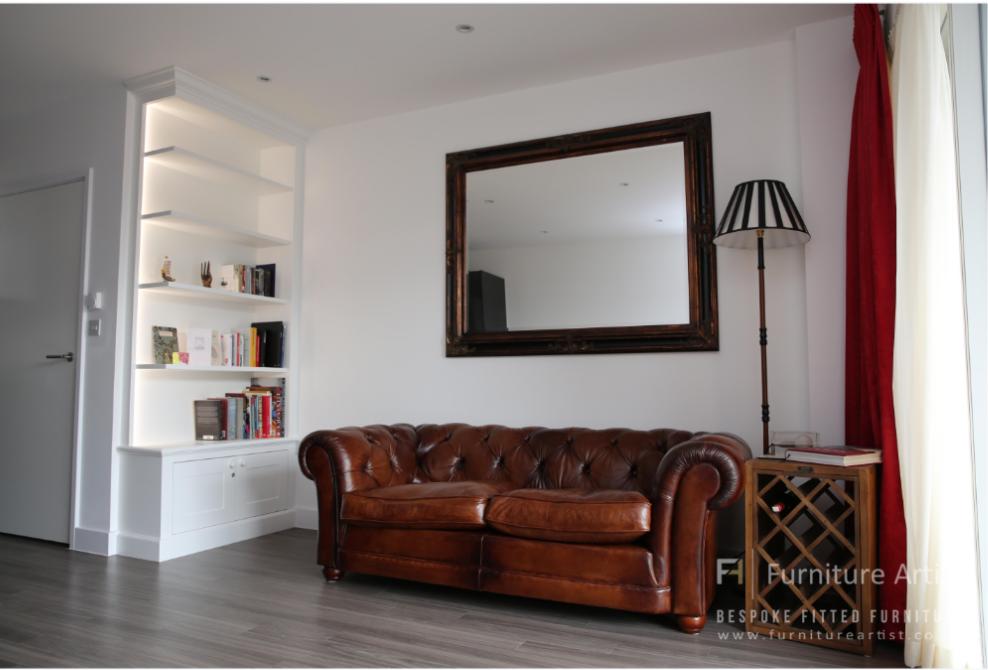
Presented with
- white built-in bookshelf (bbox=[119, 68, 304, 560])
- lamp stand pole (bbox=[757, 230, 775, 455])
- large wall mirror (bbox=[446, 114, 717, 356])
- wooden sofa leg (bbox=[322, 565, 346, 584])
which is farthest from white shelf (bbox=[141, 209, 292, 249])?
lamp stand pole (bbox=[757, 230, 775, 455])

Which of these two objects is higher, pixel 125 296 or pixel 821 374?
pixel 125 296

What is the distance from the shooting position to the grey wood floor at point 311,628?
234 cm

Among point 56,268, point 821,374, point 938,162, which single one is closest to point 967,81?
point 938,162

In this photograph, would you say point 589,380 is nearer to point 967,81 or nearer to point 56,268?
point 967,81

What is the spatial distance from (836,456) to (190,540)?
3.31m

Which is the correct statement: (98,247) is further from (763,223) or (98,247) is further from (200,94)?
(763,223)

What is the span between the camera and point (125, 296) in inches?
157

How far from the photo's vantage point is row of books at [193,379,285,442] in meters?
4.29

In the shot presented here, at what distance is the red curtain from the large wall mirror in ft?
2.28

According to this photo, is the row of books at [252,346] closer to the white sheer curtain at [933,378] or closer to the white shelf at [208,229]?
the white shelf at [208,229]

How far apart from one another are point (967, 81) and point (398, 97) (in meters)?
3.07

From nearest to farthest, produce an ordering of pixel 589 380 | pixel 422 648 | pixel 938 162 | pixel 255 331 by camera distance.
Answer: pixel 938 162
pixel 422 648
pixel 589 380
pixel 255 331

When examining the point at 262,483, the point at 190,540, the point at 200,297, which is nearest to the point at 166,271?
the point at 200,297

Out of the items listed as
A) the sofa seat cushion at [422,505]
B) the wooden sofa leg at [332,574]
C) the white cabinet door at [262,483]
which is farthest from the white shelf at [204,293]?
the wooden sofa leg at [332,574]
